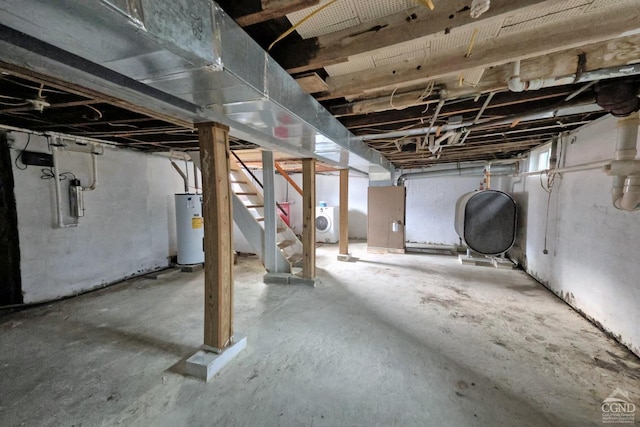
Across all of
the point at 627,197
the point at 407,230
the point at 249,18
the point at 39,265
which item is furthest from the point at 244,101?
the point at 407,230

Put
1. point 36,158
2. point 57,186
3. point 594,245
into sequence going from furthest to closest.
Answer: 1. point 57,186
2. point 36,158
3. point 594,245

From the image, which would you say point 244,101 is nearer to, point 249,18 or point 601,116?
point 249,18

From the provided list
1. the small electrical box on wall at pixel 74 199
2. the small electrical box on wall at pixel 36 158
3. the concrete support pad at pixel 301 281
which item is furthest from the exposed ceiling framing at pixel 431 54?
the concrete support pad at pixel 301 281

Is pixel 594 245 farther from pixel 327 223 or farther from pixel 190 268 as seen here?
pixel 190 268

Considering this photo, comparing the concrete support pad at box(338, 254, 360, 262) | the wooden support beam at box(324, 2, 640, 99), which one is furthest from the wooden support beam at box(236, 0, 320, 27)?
the concrete support pad at box(338, 254, 360, 262)

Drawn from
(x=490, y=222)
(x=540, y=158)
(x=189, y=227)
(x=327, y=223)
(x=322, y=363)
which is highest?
(x=540, y=158)

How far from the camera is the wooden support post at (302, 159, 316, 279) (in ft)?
11.0

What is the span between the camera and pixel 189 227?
409 centimetres

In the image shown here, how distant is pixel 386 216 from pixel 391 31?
15.0 feet

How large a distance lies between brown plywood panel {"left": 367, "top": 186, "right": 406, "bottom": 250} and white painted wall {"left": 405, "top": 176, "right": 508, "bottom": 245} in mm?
1127

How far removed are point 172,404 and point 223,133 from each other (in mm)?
1693

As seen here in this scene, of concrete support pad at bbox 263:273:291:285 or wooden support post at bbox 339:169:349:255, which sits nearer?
concrete support pad at bbox 263:273:291:285

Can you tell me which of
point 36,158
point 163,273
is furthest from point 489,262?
point 36,158

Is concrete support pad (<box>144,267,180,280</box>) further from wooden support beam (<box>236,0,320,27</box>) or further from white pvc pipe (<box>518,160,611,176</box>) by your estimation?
white pvc pipe (<box>518,160,611,176</box>)
